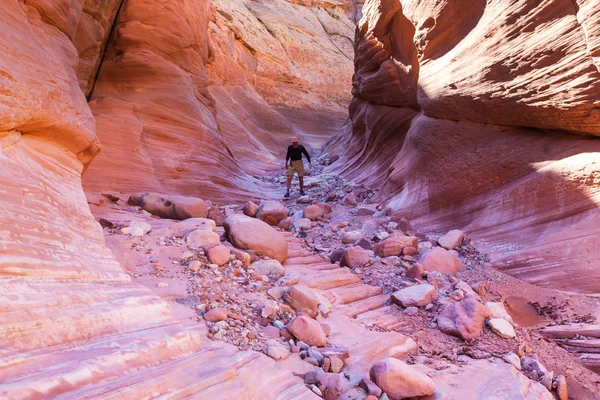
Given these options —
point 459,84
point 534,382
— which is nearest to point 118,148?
point 459,84

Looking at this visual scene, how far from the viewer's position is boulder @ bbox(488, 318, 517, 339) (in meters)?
3.61

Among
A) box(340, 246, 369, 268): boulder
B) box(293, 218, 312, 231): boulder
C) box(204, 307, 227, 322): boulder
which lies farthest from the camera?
box(293, 218, 312, 231): boulder

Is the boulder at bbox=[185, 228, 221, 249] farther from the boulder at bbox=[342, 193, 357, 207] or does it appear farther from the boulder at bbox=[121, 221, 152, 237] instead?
the boulder at bbox=[342, 193, 357, 207]

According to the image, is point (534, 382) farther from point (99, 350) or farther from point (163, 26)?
point (163, 26)

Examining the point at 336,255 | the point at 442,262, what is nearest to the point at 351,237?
the point at 336,255

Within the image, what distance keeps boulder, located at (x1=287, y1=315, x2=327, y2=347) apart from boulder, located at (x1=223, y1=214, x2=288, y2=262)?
5.41ft

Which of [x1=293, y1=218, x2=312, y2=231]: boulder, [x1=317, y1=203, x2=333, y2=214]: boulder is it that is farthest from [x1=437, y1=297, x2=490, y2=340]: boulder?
[x1=317, y1=203, x2=333, y2=214]: boulder

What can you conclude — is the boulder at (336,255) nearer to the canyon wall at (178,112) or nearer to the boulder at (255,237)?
the boulder at (255,237)

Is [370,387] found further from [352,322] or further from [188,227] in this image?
[188,227]

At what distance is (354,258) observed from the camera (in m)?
5.25

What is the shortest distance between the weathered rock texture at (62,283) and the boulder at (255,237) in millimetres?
1637

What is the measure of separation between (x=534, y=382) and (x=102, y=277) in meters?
3.28

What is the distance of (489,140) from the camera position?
6.15 m

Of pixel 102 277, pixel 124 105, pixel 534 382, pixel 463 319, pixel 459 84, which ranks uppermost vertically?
pixel 459 84
